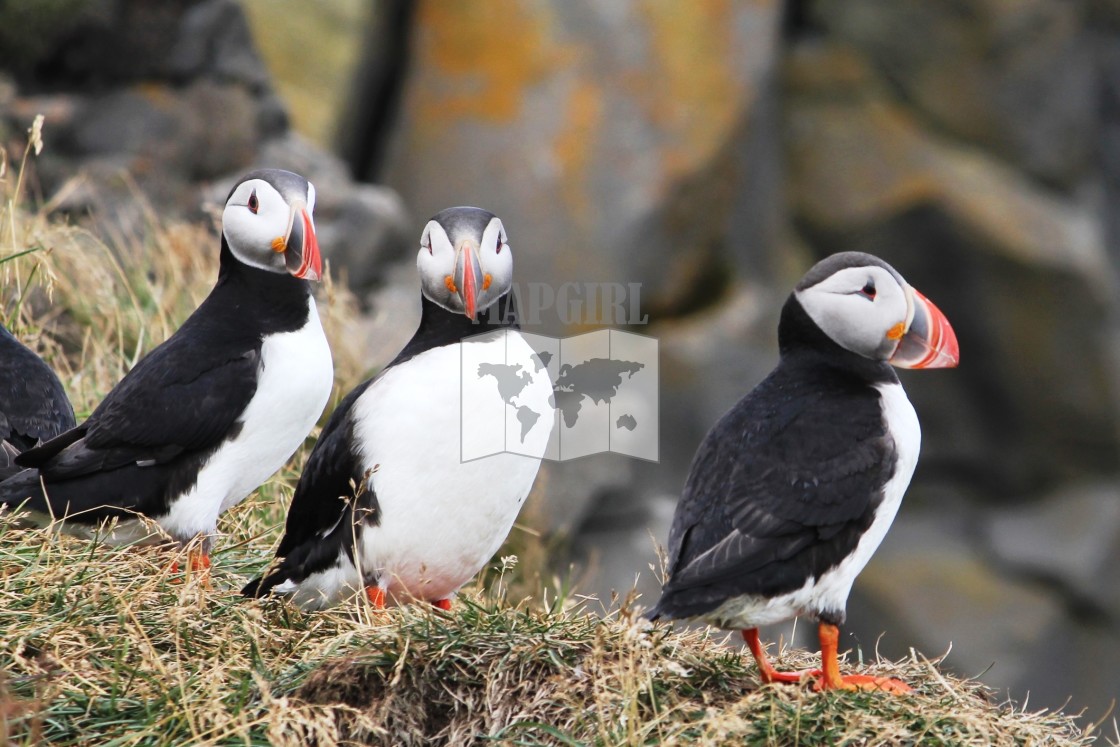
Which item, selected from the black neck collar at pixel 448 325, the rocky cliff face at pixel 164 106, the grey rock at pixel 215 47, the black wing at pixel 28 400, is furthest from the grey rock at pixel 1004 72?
the black wing at pixel 28 400

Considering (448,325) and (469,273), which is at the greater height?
(469,273)

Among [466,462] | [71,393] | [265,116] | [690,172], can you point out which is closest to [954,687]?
[466,462]

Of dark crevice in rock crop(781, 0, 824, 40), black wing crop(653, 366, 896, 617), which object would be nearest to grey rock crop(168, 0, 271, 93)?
dark crevice in rock crop(781, 0, 824, 40)

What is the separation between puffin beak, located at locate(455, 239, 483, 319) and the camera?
3332mm

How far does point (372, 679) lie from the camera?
9.86ft

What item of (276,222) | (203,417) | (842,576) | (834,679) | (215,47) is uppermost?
(215,47)

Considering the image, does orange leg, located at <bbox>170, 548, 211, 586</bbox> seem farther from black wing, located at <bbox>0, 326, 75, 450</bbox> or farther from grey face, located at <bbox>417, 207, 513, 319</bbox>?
grey face, located at <bbox>417, 207, 513, 319</bbox>

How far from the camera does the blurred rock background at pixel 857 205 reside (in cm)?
1091

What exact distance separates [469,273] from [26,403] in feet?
5.18

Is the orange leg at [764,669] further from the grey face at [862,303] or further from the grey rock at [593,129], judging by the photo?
the grey rock at [593,129]

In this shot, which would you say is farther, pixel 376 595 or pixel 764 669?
pixel 376 595

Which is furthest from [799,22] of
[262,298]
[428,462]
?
[428,462]

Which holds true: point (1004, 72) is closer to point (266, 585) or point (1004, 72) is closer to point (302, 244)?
point (302, 244)

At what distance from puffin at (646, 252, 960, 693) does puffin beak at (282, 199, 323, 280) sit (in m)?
1.16
